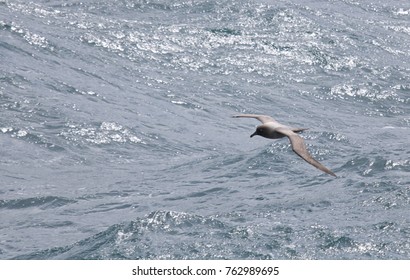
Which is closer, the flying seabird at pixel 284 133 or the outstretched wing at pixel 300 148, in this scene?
the outstretched wing at pixel 300 148

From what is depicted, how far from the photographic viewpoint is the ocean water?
18.0m

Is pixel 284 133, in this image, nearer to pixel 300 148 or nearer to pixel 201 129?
pixel 300 148

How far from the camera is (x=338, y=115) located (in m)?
29.7

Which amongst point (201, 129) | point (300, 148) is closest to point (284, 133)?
point (300, 148)

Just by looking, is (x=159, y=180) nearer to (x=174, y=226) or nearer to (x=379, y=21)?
(x=174, y=226)

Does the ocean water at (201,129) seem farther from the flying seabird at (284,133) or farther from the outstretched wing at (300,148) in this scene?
the outstretched wing at (300,148)

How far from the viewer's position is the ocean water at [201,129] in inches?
707

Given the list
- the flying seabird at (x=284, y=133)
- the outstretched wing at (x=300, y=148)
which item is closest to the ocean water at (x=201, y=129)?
the flying seabird at (x=284, y=133)

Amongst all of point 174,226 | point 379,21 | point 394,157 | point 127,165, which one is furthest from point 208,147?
point 379,21

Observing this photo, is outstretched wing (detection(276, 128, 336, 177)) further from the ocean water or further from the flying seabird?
the ocean water

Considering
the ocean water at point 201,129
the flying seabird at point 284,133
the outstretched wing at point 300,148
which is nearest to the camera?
the outstretched wing at point 300,148

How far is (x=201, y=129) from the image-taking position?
26953 mm

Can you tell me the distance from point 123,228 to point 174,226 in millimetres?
1018

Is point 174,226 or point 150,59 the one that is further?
point 150,59
